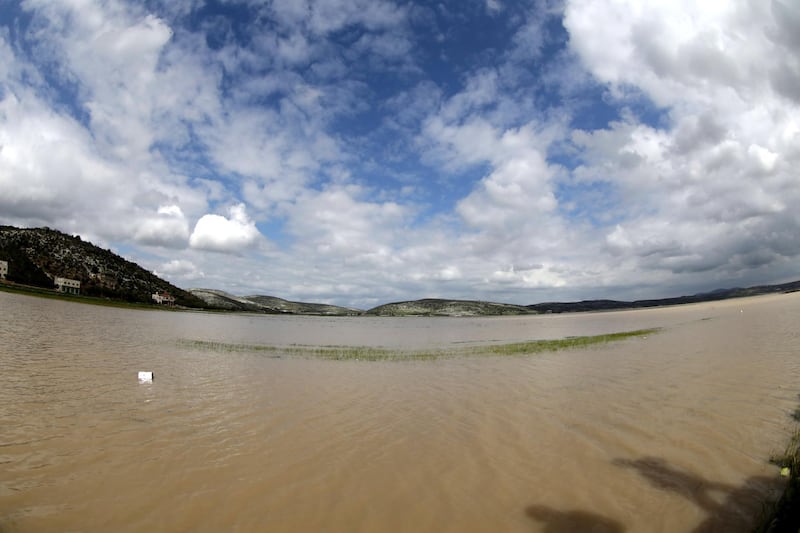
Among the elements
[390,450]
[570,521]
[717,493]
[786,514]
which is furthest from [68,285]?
[786,514]

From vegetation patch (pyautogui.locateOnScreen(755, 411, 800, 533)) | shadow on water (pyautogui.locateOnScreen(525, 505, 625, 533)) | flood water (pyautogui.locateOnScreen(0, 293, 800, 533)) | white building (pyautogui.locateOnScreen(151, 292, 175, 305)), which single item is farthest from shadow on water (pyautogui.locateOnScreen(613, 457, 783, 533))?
white building (pyautogui.locateOnScreen(151, 292, 175, 305))

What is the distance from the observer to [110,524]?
6.23 metres

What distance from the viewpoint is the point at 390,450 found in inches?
387

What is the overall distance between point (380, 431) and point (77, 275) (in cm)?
16749

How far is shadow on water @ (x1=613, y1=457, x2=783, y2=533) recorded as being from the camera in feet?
20.4

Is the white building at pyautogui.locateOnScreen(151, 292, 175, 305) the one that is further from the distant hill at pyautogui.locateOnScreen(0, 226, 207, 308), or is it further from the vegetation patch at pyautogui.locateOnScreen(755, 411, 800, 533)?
the vegetation patch at pyautogui.locateOnScreen(755, 411, 800, 533)

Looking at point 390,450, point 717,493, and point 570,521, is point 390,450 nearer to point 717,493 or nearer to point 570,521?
point 570,521

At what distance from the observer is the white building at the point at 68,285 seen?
118m

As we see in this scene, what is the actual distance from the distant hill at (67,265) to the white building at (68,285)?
2068mm

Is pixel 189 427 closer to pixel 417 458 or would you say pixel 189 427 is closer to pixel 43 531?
pixel 43 531

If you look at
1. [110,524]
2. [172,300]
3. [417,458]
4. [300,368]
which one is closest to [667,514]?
[417,458]

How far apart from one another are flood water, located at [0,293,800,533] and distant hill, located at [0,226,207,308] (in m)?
135

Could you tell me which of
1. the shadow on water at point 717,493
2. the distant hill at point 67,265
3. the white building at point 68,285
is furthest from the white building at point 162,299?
the shadow on water at point 717,493

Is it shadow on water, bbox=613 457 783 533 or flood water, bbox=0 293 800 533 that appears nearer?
shadow on water, bbox=613 457 783 533
